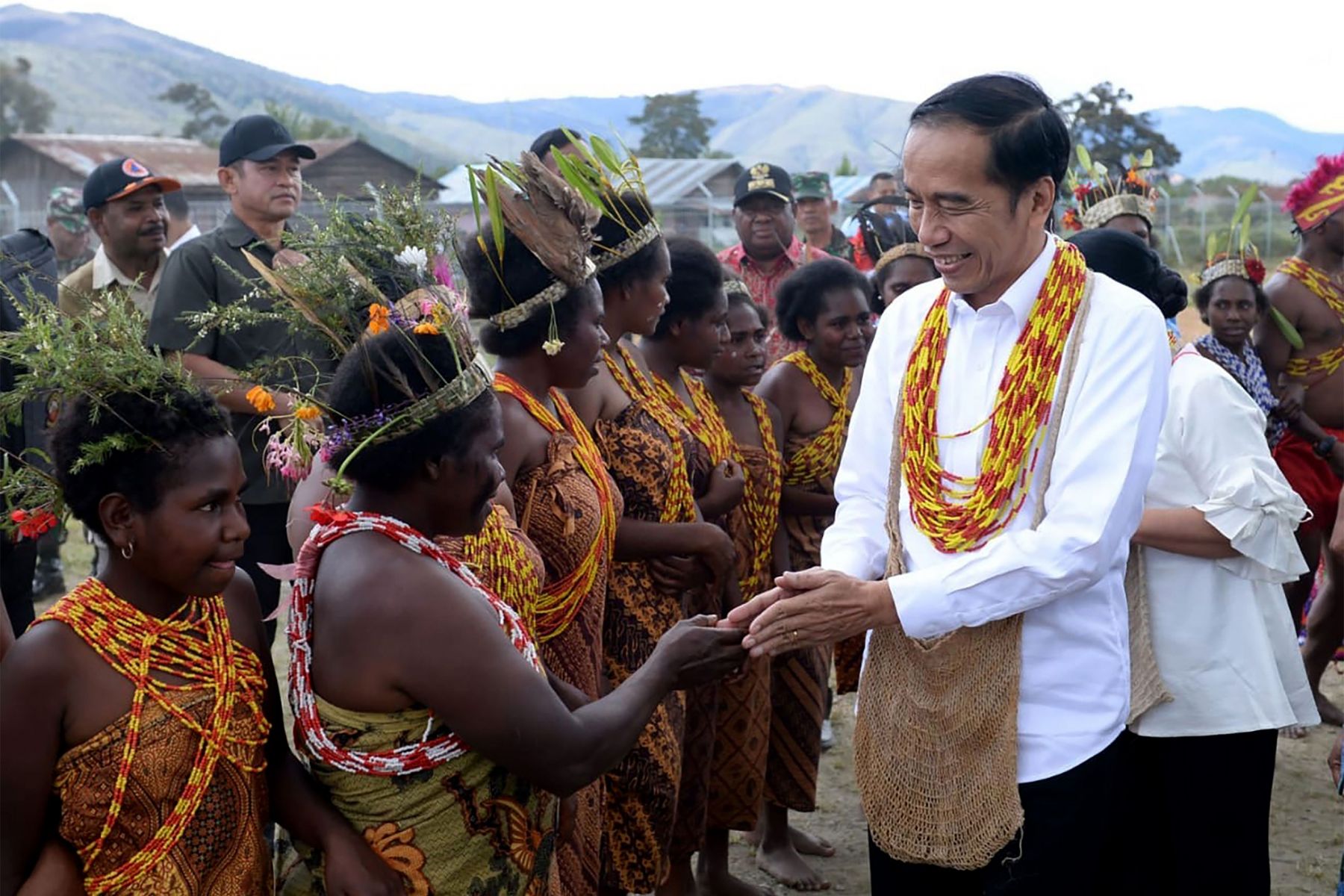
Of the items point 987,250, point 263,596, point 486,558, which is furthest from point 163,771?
point 263,596

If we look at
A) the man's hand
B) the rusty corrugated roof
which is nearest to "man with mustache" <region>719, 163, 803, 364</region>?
the man's hand

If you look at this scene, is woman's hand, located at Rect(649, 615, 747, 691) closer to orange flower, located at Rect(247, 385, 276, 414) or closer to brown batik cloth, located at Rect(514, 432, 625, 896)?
brown batik cloth, located at Rect(514, 432, 625, 896)

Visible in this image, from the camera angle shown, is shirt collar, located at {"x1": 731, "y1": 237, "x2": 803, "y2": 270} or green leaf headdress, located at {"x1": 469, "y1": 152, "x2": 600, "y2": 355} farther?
shirt collar, located at {"x1": 731, "y1": 237, "x2": 803, "y2": 270}

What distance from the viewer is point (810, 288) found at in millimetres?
5398

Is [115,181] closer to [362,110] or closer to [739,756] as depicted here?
[739,756]

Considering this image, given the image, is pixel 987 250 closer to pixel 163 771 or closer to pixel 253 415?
pixel 163 771

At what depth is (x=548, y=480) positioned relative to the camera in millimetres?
3494

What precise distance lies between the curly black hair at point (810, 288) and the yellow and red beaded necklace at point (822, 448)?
0.24 metres

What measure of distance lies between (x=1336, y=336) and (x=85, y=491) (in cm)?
628

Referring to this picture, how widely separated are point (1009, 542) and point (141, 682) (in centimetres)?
169

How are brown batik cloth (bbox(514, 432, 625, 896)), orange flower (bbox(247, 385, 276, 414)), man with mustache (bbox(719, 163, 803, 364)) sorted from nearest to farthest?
orange flower (bbox(247, 385, 276, 414)) < brown batik cloth (bbox(514, 432, 625, 896)) < man with mustache (bbox(719, 163, 803, 364))

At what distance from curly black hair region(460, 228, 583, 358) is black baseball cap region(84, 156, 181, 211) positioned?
3.48m

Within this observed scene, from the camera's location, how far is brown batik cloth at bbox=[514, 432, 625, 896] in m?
3.49

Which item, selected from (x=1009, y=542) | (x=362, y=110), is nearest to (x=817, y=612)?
(x=1009, y=542)
